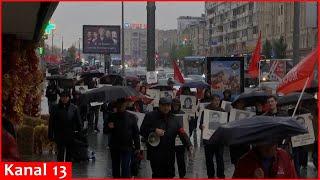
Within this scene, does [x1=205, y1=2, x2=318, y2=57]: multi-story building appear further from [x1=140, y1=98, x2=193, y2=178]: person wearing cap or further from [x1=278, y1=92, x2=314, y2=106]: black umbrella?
[x1=140, y1=98, x2=193, y2=178]: person wearing cap

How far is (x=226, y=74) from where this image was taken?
69.5ft

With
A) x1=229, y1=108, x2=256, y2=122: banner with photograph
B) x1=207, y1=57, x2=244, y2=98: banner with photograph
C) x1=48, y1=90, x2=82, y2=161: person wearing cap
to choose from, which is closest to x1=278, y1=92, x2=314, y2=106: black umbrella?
x1=229, y1=108, x2=256, y2=122: banner with photograph

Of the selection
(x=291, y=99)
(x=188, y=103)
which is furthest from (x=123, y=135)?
(x=188, y=103)

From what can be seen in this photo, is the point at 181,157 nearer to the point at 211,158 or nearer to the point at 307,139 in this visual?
the point at 211,158

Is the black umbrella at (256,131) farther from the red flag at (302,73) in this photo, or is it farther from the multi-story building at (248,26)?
the multi-story building at (248,26)

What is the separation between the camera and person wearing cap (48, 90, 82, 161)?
11305mm

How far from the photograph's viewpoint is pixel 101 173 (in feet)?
40.1

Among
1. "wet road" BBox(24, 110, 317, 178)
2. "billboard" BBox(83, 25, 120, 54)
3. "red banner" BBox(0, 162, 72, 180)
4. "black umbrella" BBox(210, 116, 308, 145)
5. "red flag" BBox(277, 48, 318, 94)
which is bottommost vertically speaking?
"wet road" BBox(24, 110, 317, 178)

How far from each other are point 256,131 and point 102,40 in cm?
3080

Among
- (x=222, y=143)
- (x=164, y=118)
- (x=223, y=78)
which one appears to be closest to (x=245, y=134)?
(x=222, y=143)

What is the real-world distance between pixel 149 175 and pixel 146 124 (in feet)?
8.95

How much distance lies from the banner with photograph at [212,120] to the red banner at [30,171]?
355cm

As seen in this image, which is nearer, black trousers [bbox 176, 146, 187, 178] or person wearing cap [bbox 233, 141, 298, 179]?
person wearing cap [bbox 233, 141, 298, 179]

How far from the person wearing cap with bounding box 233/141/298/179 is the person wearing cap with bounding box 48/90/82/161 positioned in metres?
5.56
